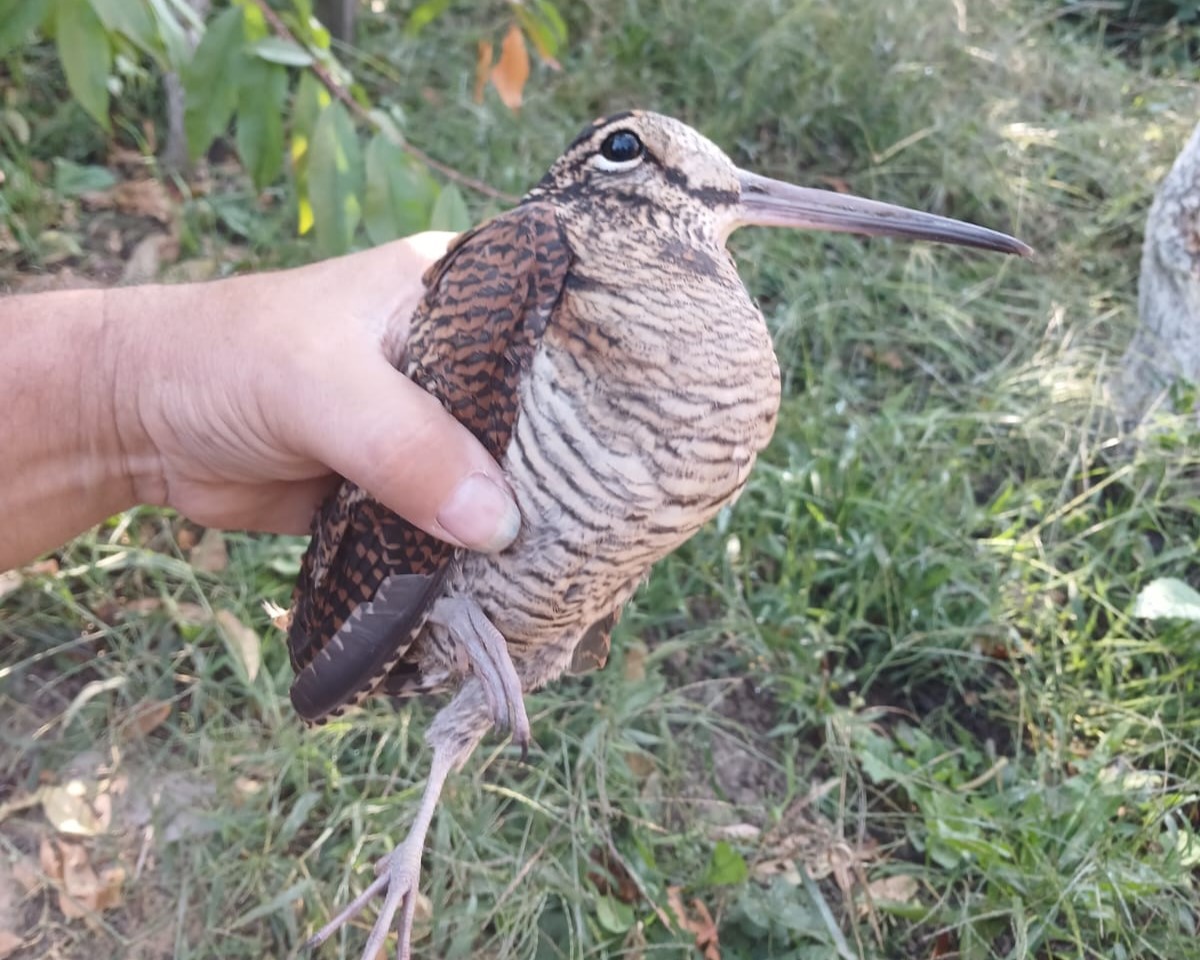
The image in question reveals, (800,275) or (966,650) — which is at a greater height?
(800,275)

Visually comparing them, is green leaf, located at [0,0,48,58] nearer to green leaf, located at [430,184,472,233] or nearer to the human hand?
the human hand

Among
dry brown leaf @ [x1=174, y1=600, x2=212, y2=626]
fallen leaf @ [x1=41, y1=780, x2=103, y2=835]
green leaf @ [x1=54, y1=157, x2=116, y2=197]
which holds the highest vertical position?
green leaf @ [x1=54, y1=157, x2=116, y2=197]

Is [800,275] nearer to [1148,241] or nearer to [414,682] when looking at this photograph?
[1148,241]

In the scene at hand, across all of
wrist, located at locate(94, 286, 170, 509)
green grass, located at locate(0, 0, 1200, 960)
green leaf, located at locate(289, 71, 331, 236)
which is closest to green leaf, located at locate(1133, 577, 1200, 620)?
green grass, located at locate(0, 0, 1200, 960)

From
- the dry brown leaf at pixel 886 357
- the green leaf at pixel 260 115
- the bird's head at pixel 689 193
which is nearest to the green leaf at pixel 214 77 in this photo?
the green leaf at pixel 260 115

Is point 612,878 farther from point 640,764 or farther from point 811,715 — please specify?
point 811,715

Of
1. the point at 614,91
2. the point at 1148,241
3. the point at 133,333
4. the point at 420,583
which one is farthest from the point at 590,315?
the point at 614,91
